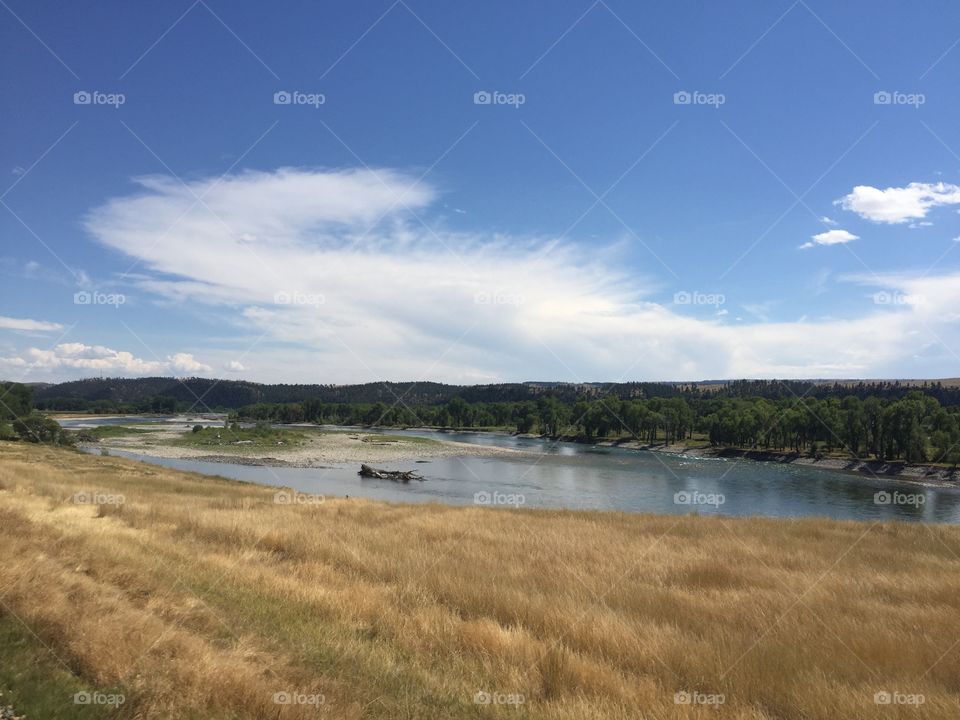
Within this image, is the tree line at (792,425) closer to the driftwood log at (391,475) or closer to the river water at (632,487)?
the river water at (632,487)

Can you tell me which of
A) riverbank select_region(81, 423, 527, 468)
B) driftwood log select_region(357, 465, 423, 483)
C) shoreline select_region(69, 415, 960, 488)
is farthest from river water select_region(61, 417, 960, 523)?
riverbank select_region(81, 423, 527, 468)

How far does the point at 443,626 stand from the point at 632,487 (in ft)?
149

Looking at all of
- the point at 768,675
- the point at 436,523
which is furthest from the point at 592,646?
the point at 436,523

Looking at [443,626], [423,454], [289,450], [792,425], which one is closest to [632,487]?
[423,454]

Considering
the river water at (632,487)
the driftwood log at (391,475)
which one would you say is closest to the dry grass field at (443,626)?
the river water at (632,487)

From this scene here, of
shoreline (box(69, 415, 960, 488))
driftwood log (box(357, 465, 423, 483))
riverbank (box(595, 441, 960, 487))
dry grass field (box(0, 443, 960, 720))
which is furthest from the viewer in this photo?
riverbank (box(595, 441, 960, 487))

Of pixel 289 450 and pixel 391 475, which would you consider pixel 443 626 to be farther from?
pixel 289 450

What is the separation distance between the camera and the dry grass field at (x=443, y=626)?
17.8 feet

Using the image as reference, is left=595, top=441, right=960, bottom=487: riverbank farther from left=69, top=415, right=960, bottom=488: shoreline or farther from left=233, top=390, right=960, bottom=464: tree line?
left=233, top=390, right=960, bottom=464: tree line

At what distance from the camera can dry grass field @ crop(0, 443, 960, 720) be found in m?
5.42

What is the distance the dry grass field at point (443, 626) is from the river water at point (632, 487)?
20.5 metres

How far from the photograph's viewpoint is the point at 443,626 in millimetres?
8344

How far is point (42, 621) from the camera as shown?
19.1ft

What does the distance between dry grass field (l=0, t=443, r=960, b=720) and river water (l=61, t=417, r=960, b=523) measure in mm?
20514
